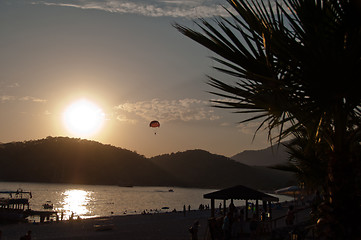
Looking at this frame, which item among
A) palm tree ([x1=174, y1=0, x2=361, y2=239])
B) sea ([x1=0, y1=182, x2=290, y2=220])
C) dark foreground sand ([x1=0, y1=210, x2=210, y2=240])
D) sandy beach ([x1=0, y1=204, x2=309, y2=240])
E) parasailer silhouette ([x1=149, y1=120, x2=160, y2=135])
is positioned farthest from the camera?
sea ([x1=0, y1=182, x2=290, y2=220])

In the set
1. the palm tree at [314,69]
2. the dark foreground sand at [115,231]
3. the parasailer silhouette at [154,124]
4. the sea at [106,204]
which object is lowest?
the sea at [106,204]

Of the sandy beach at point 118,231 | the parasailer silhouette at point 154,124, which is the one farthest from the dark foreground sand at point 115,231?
the parasailer silhouette at point 154,124

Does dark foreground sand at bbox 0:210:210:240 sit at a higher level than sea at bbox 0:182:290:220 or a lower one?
higher

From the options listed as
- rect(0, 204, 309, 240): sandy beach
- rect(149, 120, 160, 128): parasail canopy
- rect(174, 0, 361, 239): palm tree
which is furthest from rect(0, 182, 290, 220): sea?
rect(174, 0, 361, 239): palm tree

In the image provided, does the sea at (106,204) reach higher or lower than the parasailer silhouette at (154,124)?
lower

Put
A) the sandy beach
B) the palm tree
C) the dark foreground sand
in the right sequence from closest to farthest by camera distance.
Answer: the palm tree, the sandy beach, the dark foreground sand

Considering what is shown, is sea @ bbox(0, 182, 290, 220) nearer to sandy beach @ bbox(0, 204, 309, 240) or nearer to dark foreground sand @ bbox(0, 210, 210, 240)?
dark foreground sand @ bbox(0, 210, 210, 240)

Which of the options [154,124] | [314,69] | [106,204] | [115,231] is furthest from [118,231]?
[106,204]

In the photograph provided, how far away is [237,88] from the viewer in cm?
522

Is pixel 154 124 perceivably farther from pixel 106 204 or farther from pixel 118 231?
pixel 106 204

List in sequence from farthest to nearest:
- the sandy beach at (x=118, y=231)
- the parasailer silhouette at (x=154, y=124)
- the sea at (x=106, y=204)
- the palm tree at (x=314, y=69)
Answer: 1. the sea at (x=106, y=204)
2. the parasailer silhouette at (x=154, y=124)
3. the sandy beach at (x=118, y=231)
4. the palm tree at (x=314, y=69)

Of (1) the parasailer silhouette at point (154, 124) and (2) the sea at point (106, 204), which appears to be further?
(2) the sea at point (106, 204)

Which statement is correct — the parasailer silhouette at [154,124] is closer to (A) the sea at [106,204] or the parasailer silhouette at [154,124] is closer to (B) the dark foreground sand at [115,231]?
(B) the dark foreground sand at [115,231]

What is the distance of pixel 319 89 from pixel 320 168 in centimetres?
389
